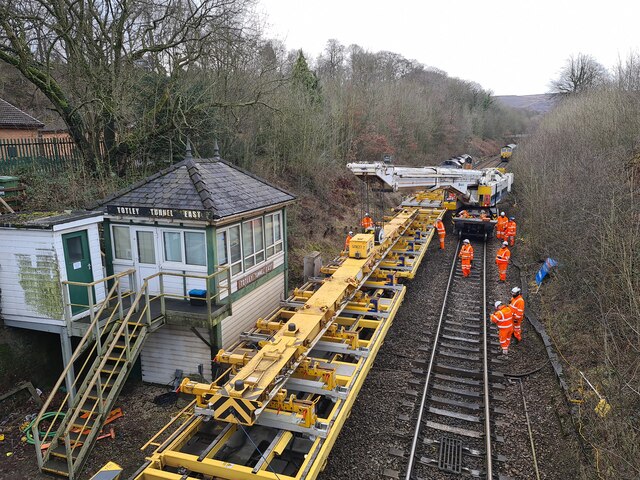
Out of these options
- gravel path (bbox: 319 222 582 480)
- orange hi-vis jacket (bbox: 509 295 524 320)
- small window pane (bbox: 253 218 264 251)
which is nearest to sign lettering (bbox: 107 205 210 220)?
small window pane (bbox: 253 218 264 251)

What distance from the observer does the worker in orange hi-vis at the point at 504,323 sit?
34.2 feet

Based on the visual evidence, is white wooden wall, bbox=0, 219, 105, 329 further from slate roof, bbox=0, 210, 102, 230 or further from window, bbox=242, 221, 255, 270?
window, bbox=242, 221, 255, 270

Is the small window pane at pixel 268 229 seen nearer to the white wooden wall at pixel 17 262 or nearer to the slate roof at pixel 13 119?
the white wooden wall at pixel 17 262

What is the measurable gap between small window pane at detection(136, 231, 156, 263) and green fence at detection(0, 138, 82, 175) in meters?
6.47

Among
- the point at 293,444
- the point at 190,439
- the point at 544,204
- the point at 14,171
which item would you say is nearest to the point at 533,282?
the point at 544,204

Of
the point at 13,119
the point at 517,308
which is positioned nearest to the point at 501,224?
the point at 517,308

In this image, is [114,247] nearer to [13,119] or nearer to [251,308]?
[251,308]

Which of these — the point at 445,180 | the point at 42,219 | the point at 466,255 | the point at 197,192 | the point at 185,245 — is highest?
the point at 197,192

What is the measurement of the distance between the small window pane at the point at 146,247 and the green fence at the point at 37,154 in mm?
6471

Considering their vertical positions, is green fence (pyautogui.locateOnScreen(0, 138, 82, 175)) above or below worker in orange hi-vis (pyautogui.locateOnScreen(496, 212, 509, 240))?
above

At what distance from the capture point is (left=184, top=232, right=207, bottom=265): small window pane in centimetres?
929

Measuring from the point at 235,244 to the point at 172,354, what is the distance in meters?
2.71

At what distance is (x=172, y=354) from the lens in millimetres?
9656

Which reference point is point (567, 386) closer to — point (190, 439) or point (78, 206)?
point (190, 439)
